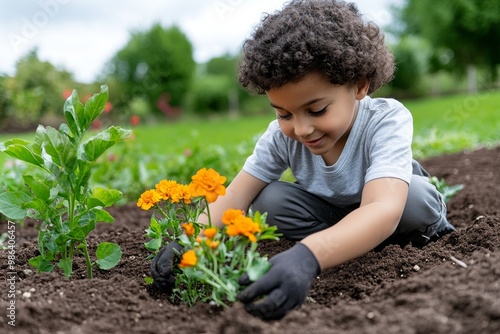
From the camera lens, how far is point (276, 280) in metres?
1.51

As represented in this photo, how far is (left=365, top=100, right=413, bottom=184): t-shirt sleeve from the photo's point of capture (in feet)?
6.29

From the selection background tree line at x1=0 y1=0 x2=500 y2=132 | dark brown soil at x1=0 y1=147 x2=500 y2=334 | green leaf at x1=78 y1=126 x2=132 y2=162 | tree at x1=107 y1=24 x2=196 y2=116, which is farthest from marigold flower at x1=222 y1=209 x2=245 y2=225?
tree at x1=107 y1=24 x2=196 y2=116

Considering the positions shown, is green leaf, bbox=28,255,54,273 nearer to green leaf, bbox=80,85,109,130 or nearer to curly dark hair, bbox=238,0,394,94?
green leaf, bbox=80,85,109,130

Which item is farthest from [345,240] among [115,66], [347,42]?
[115,66]

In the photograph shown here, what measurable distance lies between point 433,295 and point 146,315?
31.4 inches

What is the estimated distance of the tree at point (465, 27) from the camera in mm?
19484

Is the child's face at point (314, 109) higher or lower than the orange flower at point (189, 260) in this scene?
higher

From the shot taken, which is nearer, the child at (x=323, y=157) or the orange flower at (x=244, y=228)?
the orange flower at (x=244, y=228)

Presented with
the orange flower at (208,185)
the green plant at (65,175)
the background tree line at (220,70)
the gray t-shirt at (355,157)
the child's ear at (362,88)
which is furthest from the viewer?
the background tree line at (220,70)

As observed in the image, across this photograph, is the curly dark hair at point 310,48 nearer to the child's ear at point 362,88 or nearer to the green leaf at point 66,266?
the child's ear at point 362,88

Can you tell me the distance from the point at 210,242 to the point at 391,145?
859 millimetres

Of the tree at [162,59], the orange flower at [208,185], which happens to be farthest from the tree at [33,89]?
the orange flower at [208,185]

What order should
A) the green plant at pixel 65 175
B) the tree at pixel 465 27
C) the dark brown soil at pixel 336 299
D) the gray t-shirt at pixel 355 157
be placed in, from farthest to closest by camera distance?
the tree at pixel 465 27 < the gray t-shirt at pixel 355 157 < the green plant at pixel 65 175 < the dark brown soil at pixel 336 299

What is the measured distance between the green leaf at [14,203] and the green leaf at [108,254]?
28cm
